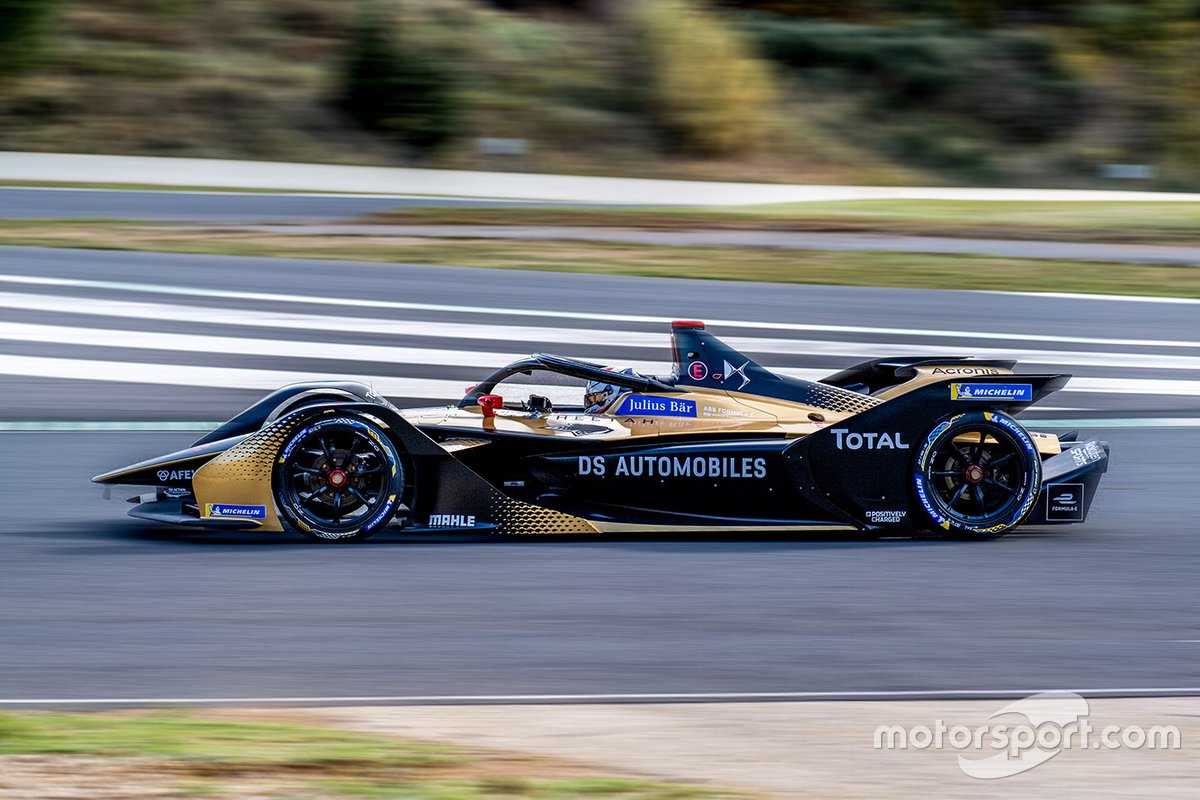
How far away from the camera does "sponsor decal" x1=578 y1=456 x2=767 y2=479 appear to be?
743 cm

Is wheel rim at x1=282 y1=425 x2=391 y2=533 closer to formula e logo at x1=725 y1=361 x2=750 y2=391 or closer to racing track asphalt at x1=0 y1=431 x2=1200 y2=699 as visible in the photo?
racing track asphalt at x1=0 y1=431 x2=1200 y2=699

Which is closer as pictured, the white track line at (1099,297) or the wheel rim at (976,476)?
the wheel rim at (976,476)

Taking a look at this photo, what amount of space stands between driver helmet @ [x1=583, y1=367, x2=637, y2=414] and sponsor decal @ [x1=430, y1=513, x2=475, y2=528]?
0.82 m

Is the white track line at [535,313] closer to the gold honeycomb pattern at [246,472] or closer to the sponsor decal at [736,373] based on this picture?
the sponsor decal at [736,373]

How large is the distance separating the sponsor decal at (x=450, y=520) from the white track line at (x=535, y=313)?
7.06 metres

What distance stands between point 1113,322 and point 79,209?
13.1 meters

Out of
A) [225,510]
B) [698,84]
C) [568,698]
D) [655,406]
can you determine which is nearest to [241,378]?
[225,510]

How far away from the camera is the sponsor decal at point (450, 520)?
7426 millimetres

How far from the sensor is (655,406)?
7.62m

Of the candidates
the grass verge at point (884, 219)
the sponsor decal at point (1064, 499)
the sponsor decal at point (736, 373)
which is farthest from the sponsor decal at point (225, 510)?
the grass verge at point (884, 219)

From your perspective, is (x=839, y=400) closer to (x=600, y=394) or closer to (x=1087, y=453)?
(x=600, y=394)

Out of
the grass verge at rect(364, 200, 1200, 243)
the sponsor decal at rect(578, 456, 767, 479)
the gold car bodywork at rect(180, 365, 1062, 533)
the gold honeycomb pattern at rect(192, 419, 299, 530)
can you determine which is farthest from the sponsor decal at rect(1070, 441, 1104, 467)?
the grass verge at rect(364, 200, 1200, 243)

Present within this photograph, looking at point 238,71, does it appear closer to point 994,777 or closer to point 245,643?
point 245,643
